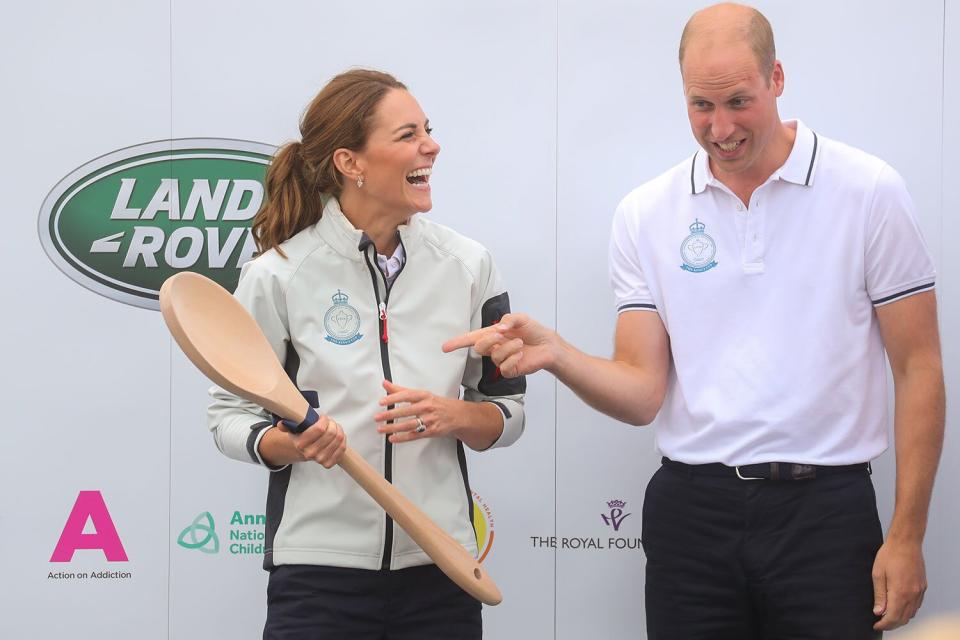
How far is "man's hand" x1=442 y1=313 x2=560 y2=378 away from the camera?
5.90 ft

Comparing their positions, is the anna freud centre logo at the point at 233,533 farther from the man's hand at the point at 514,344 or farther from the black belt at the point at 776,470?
the black belt at the point at 776,470

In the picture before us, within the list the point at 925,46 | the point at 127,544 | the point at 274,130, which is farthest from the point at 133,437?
the point at 925,46

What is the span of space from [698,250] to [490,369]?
0.48 meters

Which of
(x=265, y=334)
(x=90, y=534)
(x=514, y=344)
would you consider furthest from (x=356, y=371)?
(x=90, y=534)

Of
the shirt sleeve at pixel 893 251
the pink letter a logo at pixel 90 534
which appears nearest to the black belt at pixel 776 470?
the shirt sleeve at pixel 893 251

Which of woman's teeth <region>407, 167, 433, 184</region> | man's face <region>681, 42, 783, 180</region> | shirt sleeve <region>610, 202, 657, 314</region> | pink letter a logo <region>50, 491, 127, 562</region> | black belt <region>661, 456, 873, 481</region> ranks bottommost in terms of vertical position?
pink letter a logo <region>50, 491, 127, 562</region>

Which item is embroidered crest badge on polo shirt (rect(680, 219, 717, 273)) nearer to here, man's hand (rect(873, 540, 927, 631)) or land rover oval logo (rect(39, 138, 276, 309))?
man's hand (rect(873, 540, 927, 631))

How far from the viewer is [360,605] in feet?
5.98

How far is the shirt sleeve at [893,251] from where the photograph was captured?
6.29 ft

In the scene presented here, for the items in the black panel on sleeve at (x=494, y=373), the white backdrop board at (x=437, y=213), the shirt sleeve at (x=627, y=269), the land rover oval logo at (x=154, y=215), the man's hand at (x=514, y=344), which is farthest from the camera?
the land rover oval logo at (x=154, y=215)

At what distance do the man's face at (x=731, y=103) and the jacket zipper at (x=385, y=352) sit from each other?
0.64 metres

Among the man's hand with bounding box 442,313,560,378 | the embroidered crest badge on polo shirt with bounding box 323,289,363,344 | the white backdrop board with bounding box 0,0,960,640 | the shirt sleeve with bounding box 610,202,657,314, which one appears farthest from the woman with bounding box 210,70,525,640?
the white backdrop board with bounding box 0,0,960,640

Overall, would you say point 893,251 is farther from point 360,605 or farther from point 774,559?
point 360,605

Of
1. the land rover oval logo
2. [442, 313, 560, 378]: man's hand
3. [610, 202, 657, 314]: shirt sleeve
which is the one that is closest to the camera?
[442, 313, 560, 378]: man's hand
